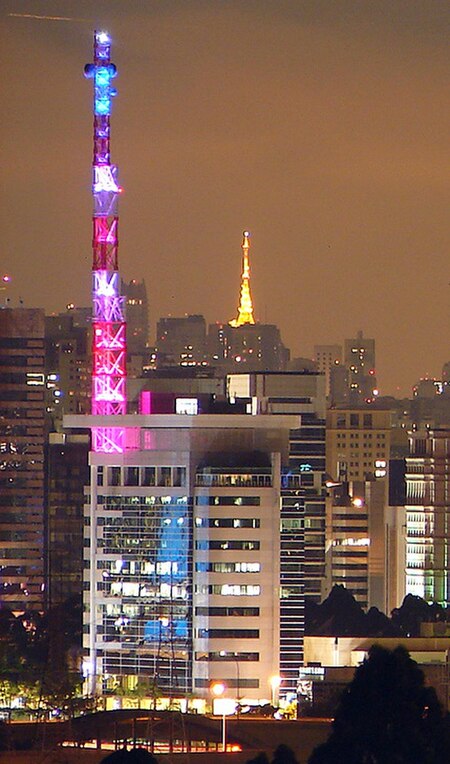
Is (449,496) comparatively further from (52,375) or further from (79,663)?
(79,663)

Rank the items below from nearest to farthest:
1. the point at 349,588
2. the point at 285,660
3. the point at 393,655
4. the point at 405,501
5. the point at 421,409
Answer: the point at 393,655 < the point at 285,660 < the point at 349,588 < the point at 405,501 < the point at 421,409

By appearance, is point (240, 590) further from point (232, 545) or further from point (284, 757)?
point (284, 757)

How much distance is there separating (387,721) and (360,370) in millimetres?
23330

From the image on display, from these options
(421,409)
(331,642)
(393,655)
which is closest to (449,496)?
(421,409)

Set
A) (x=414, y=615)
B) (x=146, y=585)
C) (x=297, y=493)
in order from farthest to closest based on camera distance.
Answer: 1. (x=414, y=615)
2. (x=297, y=493)
3. (x=146, y=585)

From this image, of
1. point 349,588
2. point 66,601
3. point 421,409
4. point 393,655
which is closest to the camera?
point 393,655

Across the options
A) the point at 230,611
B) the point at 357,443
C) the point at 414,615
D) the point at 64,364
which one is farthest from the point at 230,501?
the point at 357,443

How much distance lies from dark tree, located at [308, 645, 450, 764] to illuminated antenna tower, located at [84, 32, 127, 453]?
935 centimetres

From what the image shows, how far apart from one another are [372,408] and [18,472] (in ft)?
19.9

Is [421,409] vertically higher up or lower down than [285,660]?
higher up

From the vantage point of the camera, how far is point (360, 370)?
134 ft

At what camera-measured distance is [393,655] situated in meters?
18.2

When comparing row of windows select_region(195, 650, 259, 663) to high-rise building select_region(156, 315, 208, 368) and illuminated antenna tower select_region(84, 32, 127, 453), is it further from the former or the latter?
high-rise building select_region(156, 315, 208, 368)

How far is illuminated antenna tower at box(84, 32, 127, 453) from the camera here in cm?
2712
